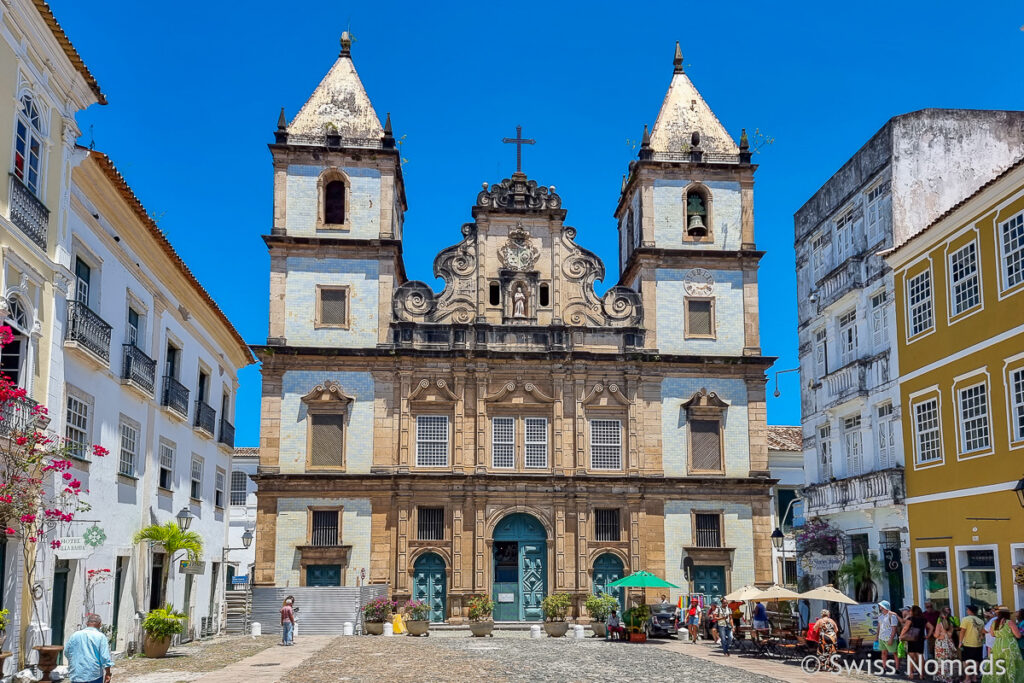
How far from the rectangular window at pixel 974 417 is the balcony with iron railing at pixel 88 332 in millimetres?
16940

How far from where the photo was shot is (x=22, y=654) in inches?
669

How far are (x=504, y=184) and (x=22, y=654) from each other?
2691cm

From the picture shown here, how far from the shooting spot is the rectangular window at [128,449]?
23250 mm

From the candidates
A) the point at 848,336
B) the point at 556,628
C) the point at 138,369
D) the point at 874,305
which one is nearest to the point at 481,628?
the point at 556,628

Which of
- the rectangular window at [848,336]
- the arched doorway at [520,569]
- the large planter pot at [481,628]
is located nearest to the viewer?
the rectangular window at [848,336]

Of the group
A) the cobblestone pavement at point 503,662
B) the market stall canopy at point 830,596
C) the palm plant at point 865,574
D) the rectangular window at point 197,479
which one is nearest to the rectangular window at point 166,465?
the rectangular window at point 197,479

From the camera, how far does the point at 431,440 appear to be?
125 feet

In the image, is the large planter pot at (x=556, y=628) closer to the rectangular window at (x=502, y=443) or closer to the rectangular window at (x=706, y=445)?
the rectangular window at (x=502, y=443)

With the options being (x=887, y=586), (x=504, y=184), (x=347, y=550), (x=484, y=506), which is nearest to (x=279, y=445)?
(x=347, y=550)

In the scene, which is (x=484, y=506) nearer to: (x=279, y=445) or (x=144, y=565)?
(x=279, y=445)

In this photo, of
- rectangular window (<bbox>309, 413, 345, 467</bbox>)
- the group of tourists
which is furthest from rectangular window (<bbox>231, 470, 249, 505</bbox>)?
the group of tourists

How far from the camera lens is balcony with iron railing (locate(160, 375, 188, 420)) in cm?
2598

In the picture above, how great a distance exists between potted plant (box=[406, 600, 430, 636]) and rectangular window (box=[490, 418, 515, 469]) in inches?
259

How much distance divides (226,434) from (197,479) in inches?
145
